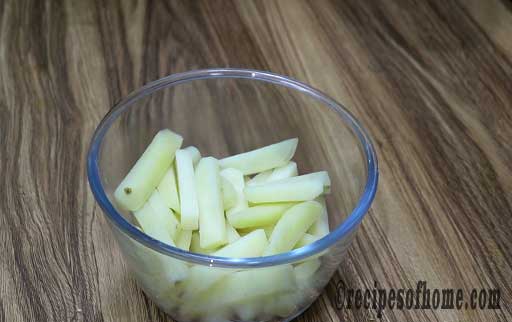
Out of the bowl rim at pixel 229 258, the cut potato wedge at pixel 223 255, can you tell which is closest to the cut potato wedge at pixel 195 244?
the cut potato wedge at pixel 223 255

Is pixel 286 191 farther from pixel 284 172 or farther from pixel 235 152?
pixel 235 152

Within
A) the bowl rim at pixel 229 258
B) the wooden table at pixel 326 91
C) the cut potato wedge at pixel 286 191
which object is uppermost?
the bowl rim at pixel 229 258

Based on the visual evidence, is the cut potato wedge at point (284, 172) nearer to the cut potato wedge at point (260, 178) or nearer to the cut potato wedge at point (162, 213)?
the cut potato wedge at point (260, 178)

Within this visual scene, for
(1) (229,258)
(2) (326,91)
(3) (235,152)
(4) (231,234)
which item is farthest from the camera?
(2) (326,91)

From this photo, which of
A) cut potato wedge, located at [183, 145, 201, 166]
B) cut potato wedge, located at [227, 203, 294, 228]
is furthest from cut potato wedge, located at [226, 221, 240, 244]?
cut potato wedge, located at [183, 145, 201, 166]

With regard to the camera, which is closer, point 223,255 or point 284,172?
point 223,255

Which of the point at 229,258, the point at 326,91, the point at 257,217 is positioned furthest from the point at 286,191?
the point at 326,91

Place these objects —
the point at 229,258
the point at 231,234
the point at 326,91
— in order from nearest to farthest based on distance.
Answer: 1. the point at 229,258
2. the point at 231,234
3. the point at 326,91

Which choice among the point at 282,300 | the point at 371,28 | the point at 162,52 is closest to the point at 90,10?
the point at 162,52

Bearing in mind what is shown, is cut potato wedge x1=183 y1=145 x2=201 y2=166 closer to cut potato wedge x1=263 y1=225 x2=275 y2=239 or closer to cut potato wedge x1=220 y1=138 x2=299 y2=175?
cut potato wedge x1=220 y1=138 x2=299 y2=175
